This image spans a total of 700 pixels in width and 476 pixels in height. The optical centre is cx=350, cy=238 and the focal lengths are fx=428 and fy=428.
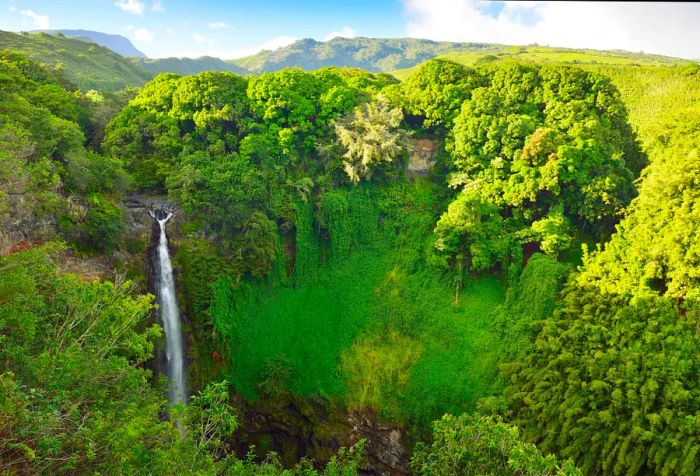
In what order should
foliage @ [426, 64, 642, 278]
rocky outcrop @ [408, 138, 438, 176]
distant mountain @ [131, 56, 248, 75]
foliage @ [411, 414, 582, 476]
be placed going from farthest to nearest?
distant mountain @ [131, 56, 248, 75] < rocky outcrop @ [408, 138, 438, 176] < foliage @ [426, 64, 642, 278] < foliage @ [411, 414, 582, 476]

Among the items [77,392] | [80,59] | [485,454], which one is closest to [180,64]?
[80,59]

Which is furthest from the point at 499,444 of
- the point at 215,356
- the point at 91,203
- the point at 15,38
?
the point at 15,38

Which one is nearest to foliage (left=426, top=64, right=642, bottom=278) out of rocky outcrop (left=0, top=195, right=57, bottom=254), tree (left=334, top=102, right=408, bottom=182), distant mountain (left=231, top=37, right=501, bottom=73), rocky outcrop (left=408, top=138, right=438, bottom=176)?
rocky outcrop (left=408, top=138, right=438, bottom=176)

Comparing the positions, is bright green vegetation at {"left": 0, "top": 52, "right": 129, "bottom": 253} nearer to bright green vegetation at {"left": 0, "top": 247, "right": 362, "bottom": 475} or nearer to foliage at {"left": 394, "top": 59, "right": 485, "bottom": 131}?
bright green vegetation at {"left": 0, "top": 247, "right": 362, "bottom": 475}

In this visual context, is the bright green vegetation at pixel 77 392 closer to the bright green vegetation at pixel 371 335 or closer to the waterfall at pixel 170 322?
the waterfall at pixel 170 322

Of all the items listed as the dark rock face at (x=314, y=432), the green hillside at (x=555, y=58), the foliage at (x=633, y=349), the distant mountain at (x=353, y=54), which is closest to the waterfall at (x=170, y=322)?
the dark rock face at (x=314, y=432)

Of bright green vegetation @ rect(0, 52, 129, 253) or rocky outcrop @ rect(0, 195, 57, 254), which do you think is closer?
rocky outcrop @ rect(0, 195, 57, 254)
